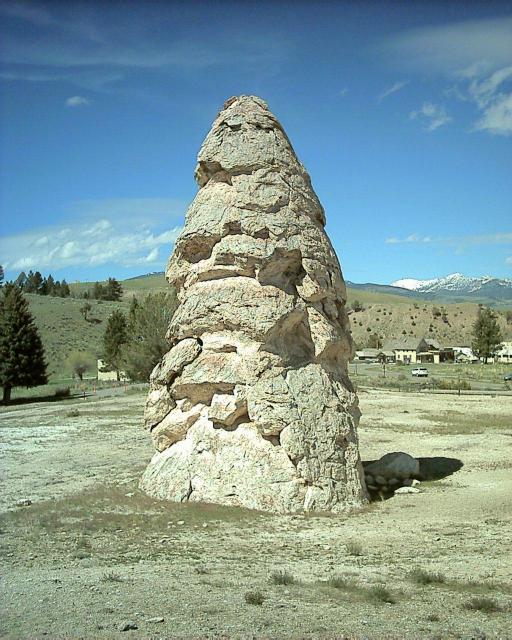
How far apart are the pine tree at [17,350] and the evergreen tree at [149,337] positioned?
620 cm

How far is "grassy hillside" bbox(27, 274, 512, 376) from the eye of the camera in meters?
83.1

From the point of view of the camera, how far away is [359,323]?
12525 cm

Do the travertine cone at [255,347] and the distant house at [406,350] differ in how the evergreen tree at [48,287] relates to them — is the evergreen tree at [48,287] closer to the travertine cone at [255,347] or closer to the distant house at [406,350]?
the distant house at [406,350]

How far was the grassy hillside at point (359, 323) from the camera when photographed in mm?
83062

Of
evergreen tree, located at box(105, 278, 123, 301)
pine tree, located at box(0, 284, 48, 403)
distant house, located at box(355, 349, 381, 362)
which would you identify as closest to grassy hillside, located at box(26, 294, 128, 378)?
evergreen tree, located at box(105, 278, 123, 301)

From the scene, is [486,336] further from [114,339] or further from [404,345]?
[114,339]

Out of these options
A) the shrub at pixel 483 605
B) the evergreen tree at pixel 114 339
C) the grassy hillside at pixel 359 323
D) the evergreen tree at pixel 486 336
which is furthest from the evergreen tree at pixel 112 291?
the shrub at pixel 483 605

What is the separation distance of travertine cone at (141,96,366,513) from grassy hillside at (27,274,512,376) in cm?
6381

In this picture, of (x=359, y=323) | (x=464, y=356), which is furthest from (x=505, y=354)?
(x=359, y=323)

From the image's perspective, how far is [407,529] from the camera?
11.1 m

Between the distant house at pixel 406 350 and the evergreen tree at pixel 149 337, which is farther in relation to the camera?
the distant house at pixel 406 350

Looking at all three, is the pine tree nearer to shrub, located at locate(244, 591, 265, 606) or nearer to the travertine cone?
the travertine cone

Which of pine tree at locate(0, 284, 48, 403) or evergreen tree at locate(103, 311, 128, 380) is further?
evergreen tree at locate(103, 311, 128, 380)

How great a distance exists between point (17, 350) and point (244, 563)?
131 feet
